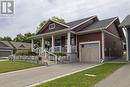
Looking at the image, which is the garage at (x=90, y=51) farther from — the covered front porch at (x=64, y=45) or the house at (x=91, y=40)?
the covered front porch at (x=64, y=45)

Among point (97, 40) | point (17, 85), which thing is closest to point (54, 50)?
point (97, 40)

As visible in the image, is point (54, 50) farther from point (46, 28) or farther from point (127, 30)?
point (127, 30)

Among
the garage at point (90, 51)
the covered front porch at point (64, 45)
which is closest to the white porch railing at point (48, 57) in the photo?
the covered front porch at point (64, 45)

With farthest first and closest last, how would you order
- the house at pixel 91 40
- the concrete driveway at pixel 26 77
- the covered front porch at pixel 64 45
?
the covered front porch at pixel 64 45
the house at pixel 91 40
the concrete driveway at pixel 26 77

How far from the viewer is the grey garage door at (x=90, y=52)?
23.7 meters

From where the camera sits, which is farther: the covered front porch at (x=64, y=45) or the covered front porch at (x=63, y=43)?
the covered front porch at (x=63, y=43)

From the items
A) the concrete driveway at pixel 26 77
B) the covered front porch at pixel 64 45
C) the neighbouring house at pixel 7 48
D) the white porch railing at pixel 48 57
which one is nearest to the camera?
the concrete driveway at pixel 26 77

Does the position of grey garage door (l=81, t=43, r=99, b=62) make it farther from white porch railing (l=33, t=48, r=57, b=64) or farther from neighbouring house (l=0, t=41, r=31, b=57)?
neighbouring house (l=0, t=41, r=31, b=57)

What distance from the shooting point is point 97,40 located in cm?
2361

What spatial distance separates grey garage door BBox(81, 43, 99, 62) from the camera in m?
23.7

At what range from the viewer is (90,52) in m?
24.3

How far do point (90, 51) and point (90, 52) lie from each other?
121mm

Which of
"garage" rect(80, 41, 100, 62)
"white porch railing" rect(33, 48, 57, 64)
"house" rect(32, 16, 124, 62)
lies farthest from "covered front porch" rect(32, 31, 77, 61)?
"garage" rect(80, 41, 100, 62)

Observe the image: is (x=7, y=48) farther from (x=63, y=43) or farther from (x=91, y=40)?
(x=91, y=40)
